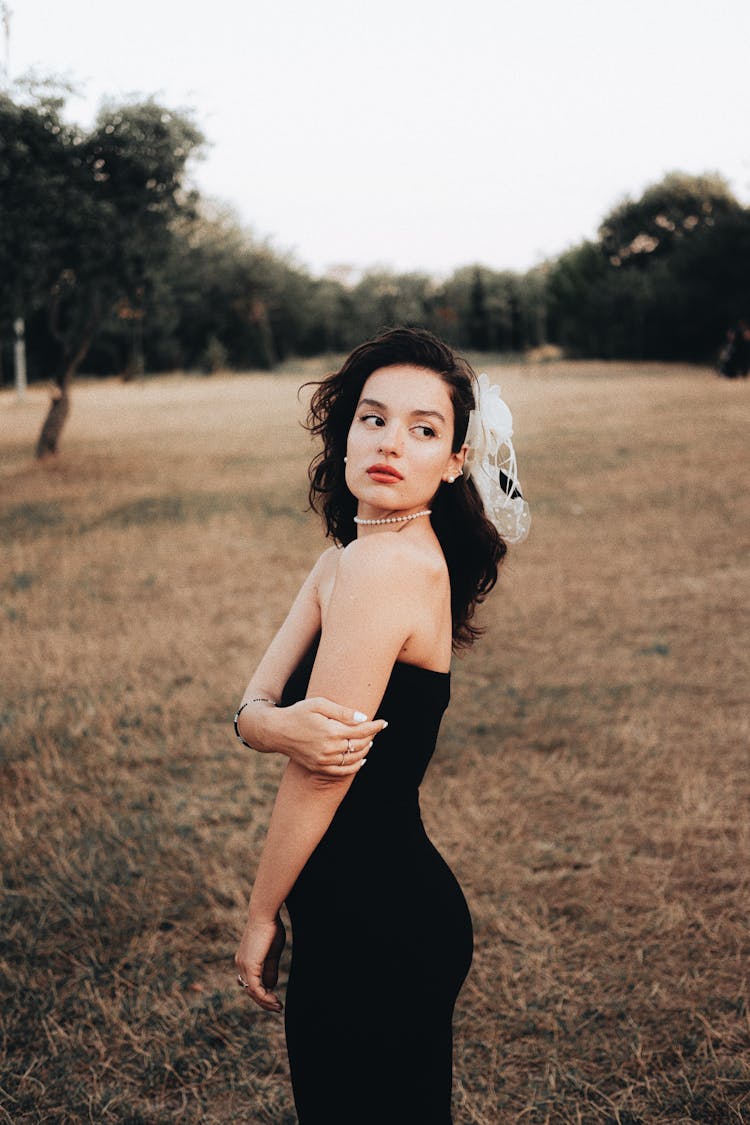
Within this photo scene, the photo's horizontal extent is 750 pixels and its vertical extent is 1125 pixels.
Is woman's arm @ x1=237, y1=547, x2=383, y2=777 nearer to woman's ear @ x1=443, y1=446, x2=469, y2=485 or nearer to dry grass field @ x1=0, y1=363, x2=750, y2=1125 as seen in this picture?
woman's ear @ x1=443, y1=446, x2=469, y2=485

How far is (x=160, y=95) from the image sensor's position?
47.1 ft

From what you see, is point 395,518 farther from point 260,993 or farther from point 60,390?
point 60,390

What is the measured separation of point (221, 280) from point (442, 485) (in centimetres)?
5178

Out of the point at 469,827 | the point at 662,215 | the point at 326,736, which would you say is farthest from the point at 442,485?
the point at 662,215

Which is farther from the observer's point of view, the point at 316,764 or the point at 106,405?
the point at 106,405

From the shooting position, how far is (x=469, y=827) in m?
4.28

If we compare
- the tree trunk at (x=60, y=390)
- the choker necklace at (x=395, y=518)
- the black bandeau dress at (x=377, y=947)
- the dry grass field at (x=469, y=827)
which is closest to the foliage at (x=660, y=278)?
the tree trunk at (x=60, y=390)

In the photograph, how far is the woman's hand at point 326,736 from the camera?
1446mm

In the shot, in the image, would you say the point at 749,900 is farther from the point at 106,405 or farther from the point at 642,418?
the point at 106,405

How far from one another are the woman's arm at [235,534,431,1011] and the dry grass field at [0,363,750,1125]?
1.20ft

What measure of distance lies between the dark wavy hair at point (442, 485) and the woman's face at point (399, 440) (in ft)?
0.11

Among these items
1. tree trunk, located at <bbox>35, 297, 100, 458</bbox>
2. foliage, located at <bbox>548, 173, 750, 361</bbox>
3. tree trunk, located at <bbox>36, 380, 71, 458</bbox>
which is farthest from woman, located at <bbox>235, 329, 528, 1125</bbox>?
foliage, located at <bbox>548, 173, 750, 361</bbox>

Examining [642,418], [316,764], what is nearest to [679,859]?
[316,764]

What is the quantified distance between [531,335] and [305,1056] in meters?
61.5
